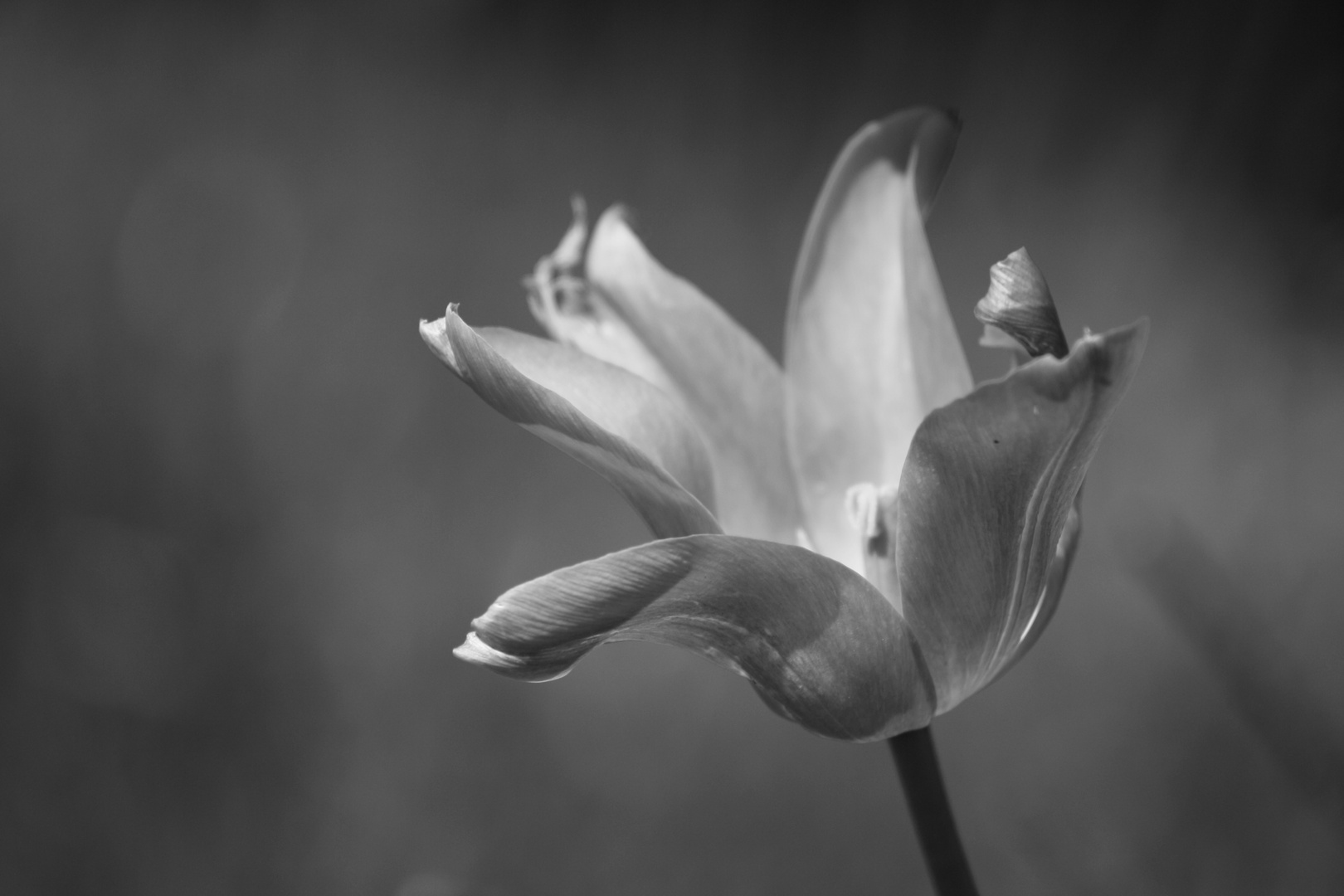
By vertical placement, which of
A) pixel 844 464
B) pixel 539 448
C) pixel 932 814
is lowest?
pixel 932 814

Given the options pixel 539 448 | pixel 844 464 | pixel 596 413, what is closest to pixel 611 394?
pixel 596 413

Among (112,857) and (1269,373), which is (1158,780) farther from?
(112,857)

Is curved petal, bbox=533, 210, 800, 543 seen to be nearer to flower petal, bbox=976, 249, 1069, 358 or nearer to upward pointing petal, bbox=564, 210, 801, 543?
upward pointing petal, bbox=564, 210, 801, 543

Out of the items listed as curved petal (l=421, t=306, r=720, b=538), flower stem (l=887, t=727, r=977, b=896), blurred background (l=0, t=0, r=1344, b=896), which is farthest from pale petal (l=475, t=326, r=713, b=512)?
blurred background (l=0, t=0, r=1344, b=896)

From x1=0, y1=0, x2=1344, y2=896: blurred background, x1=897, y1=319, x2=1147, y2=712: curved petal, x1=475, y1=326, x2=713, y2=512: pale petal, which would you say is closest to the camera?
x1=897, y1=319, x2=1147, y2=712: curved petal

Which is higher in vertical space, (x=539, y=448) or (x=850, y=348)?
(x=539, y=448)

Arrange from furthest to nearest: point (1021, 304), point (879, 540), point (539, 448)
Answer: point (539, 448), point (879, 540), point (1021, 304)

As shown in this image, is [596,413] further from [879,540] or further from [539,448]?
[539,448]

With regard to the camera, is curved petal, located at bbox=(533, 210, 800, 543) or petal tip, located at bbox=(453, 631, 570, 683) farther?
curved petal, located at bbox=(533, 210, 800, 543)
